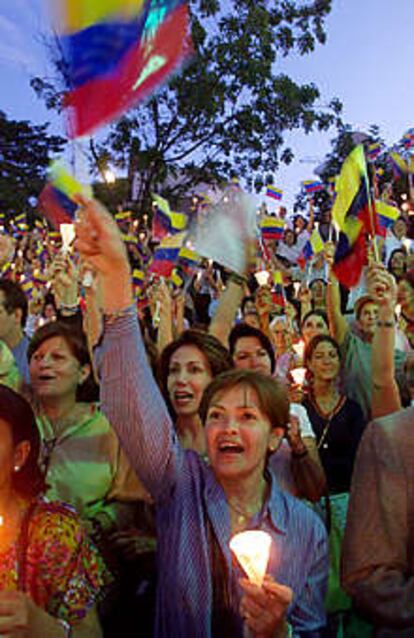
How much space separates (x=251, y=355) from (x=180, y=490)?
187 cm

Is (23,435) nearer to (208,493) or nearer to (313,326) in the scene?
(208,493)

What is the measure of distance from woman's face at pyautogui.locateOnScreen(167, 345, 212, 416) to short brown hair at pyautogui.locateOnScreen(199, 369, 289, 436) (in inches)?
22.9

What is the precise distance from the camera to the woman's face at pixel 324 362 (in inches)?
165

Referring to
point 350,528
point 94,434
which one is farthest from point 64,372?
point 350,528

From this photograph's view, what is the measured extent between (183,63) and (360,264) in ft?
9.41

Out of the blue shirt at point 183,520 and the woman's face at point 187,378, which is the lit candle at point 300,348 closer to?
the woman's face at point 187,378

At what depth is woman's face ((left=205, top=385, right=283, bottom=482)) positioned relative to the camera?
2.19 m

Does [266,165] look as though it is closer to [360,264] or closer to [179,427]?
[360,264]

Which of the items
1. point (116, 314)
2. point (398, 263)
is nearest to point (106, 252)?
point (116, 314)

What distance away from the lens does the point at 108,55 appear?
1829 millimetres

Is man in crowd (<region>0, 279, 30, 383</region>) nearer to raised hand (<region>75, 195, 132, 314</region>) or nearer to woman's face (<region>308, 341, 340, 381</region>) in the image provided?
woman's face (<region>308, 341, 340, 381</region>)

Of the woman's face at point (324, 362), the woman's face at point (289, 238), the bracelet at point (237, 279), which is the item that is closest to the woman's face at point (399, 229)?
the woman's face at point (289, 238)

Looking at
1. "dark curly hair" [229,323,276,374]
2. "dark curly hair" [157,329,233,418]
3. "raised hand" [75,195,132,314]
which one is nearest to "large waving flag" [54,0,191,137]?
"raised hand" [75,195,132,314]

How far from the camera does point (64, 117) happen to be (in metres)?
1.88
